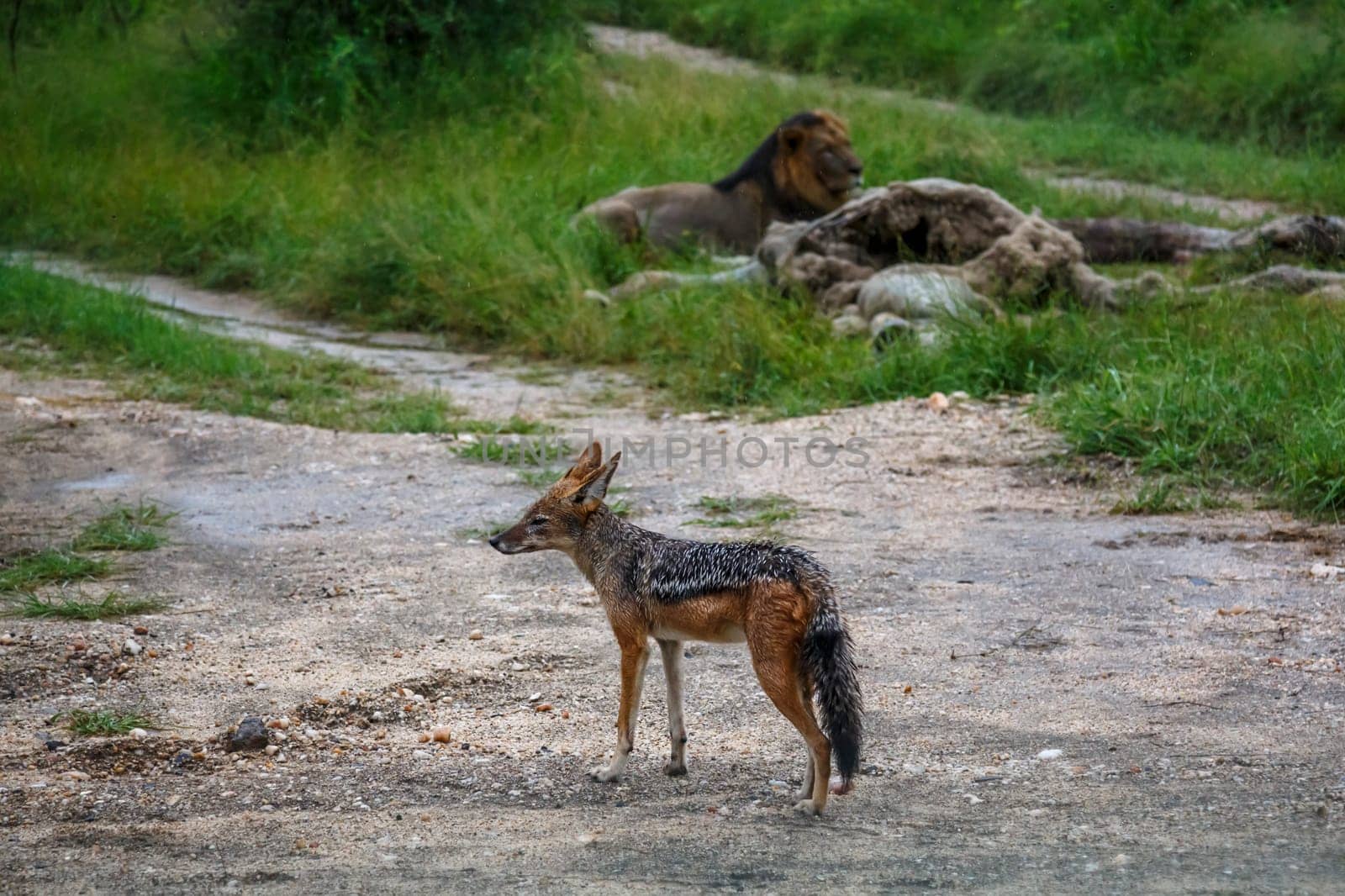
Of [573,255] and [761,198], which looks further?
[761,198]

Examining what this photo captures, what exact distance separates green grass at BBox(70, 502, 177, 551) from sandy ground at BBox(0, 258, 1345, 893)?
5.2 inches

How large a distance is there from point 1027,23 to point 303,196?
11592mm

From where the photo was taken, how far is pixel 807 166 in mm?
12781

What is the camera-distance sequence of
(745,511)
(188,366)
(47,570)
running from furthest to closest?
(188,366) → (745,511) → (47,570)

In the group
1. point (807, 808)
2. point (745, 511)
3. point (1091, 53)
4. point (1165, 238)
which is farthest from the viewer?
point (1091, 53)

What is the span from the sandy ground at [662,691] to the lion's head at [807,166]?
5.15 m

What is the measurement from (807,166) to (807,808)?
31.1 feet

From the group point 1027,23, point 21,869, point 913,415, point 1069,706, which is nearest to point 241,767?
point 21,869

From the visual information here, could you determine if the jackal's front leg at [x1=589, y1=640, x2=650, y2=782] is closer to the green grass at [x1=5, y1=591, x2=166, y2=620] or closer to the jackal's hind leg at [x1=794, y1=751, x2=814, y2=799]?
the jackal's hind leg at [x1=794, y1=751, x2=814, y2=799]

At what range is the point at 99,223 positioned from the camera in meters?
14.1

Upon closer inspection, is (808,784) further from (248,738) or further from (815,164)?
(815,164)

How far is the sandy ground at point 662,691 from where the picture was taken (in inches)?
144

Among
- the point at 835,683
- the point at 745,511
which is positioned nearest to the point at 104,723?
the point at 835,683

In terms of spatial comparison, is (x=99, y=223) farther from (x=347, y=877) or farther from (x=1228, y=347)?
(x=347, y=877)
